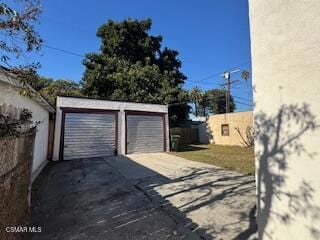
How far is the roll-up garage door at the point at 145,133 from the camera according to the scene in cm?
1476

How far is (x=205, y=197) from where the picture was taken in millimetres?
5531

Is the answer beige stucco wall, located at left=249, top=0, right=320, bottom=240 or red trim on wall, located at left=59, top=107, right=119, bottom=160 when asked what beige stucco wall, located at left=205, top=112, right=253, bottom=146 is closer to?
red trim on wall, located at left=59, top=107, right=119, bottom=160

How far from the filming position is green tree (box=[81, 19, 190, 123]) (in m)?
20.5

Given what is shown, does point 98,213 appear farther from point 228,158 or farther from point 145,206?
point 228,158

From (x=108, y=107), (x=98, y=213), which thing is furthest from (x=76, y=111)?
(x=98, y=213)

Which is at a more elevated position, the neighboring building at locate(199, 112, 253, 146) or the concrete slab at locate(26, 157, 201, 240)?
the neighboring building at locate(199, 112, 253, 146)

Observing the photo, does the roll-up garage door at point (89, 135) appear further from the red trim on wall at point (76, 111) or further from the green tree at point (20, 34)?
the green tree at point (20, 34)

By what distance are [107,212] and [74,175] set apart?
14.1 feet

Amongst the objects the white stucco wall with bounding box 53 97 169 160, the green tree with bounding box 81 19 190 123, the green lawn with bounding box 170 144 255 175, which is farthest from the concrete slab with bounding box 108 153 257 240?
the green tree with bounding box 81 19 190 123

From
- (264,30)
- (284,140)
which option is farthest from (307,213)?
(264,30)

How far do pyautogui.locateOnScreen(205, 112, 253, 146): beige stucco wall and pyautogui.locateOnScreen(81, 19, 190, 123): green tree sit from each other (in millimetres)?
2865

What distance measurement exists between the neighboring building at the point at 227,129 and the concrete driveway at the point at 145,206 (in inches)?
452

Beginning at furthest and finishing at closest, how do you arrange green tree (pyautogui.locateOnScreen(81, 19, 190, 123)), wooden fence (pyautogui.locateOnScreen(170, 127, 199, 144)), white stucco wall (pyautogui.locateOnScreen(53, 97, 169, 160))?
wooden fence (pyautogui.locateOnScreen(170, 127, 199, 144)), green tree (pyautogui.locateOnScreen(81, 19, 190, 123)), white stucco wall (pyautogui.locateOnScreen(53, 97, 169, 160))

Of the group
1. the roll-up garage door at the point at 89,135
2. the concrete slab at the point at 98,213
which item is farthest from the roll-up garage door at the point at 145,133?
the concrete slab at the point at 98,213
